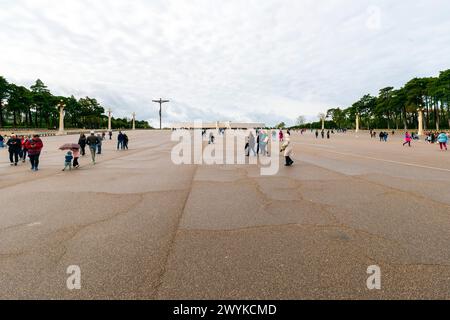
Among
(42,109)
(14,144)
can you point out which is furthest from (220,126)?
(14,144)

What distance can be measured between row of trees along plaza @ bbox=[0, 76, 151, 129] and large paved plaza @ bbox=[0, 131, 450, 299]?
61935 mm

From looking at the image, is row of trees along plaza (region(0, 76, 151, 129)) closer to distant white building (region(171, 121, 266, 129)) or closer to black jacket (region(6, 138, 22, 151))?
distant white building (region(171, 121, 266, 129))

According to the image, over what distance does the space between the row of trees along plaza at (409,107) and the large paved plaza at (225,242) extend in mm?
61654

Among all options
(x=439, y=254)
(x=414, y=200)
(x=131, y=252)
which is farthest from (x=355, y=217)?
(x=131, y=252)

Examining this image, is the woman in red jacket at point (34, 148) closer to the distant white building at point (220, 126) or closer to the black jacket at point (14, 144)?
the black jacket at point (14, 144)

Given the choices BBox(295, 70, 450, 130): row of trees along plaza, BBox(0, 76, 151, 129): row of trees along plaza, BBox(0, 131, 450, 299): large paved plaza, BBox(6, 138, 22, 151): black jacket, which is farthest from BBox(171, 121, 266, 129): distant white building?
BBox(0, 131, 450, 299): large paved plaza

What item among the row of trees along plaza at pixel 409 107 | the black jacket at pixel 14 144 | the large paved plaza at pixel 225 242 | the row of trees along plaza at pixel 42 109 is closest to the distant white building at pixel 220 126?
the row of trees along plaza at pixel 42 109

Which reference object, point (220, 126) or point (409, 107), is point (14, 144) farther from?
point (220, 126)

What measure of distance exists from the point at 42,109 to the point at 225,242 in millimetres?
106455

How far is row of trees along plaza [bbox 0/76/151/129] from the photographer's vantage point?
75.6 m

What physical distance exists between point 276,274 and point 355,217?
9.70ft

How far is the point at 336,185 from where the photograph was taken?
8.45 metres

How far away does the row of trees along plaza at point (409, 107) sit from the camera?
67.6 meters

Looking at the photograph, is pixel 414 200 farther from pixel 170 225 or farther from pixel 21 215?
pixel 21 215
